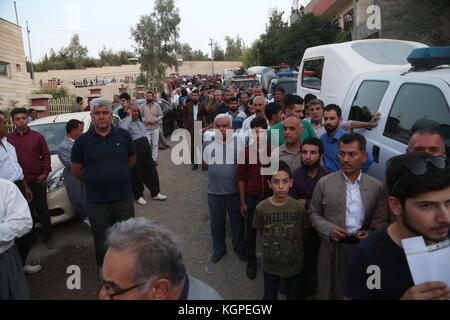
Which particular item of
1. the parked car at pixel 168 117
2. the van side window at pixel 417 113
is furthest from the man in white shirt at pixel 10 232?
the parked car at pixel 168 117

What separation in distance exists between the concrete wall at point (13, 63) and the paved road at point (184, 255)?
666 inches

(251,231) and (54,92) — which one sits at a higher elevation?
(54,92)

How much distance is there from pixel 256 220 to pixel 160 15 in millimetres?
35974

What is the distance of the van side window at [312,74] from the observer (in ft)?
21.5

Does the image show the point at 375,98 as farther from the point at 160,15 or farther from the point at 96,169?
the point at 160,15

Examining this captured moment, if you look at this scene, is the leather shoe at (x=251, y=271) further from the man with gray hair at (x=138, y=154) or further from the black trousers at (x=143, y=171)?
the black trousers at (x=143, y=171)

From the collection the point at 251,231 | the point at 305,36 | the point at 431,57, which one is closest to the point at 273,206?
the point at 251,231

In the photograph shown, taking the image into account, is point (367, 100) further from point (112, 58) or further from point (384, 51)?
point (112, 58)

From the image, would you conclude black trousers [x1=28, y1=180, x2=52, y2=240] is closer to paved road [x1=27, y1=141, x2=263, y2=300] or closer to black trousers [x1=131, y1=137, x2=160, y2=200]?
paved road [x1=27, y1=141, x2=263, y2=300]

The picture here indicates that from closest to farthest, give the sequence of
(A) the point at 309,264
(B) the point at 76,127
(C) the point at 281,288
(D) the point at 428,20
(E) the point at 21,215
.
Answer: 1. (E) the point at 21,215
2. (A) the point at 309,264
3. (C) the point at 281,288
4. (B) the point at 76,127
5. (D) the point at 428,20

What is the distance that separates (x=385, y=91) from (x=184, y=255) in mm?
2977

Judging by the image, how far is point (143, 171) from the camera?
21.2 ft

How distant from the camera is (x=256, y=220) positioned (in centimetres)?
306
